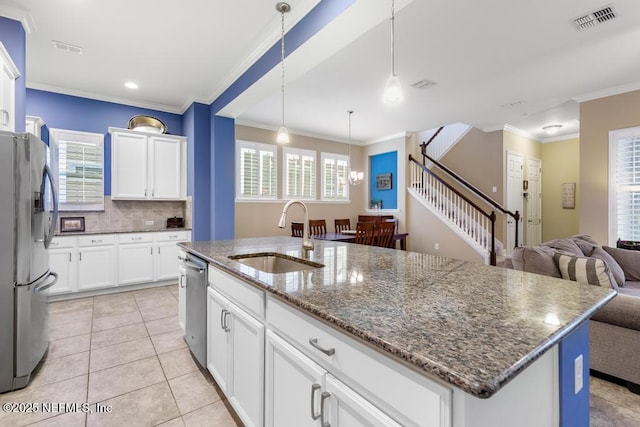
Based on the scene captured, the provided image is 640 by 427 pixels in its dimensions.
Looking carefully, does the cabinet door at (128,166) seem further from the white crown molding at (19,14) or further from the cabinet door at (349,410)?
the cabinet door at (349,410)

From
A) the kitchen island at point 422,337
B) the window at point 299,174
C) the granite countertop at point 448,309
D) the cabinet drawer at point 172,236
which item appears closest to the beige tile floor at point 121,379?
the kitchen island at point 422,337

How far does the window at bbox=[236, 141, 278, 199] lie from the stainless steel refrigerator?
12.0ft

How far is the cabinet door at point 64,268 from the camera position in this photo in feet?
12.8

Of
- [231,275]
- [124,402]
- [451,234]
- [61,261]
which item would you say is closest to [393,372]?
[231,275]

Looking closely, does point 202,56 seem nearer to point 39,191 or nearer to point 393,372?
point 39,191

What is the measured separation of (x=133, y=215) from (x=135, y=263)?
885mm

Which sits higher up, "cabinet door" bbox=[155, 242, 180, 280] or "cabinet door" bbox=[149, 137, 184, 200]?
"cabinet door" bbox=[149, 137, 184, 200]

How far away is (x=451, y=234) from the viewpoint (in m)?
5.99

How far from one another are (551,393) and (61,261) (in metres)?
5.07

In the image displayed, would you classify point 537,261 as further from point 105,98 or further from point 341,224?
point 105,98

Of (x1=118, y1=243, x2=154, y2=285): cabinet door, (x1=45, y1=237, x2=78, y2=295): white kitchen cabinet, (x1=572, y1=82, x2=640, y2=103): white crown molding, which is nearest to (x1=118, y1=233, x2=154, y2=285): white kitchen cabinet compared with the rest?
(x1=118, y1=243, x2=154, y2=285): cabinet door

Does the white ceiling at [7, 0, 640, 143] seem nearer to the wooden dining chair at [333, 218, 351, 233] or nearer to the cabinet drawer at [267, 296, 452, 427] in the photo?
the cabinet drawer at [267, 296, 452, 427]

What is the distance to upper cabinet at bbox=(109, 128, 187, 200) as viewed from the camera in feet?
14.8

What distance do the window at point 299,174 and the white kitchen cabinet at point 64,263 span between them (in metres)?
3.58
